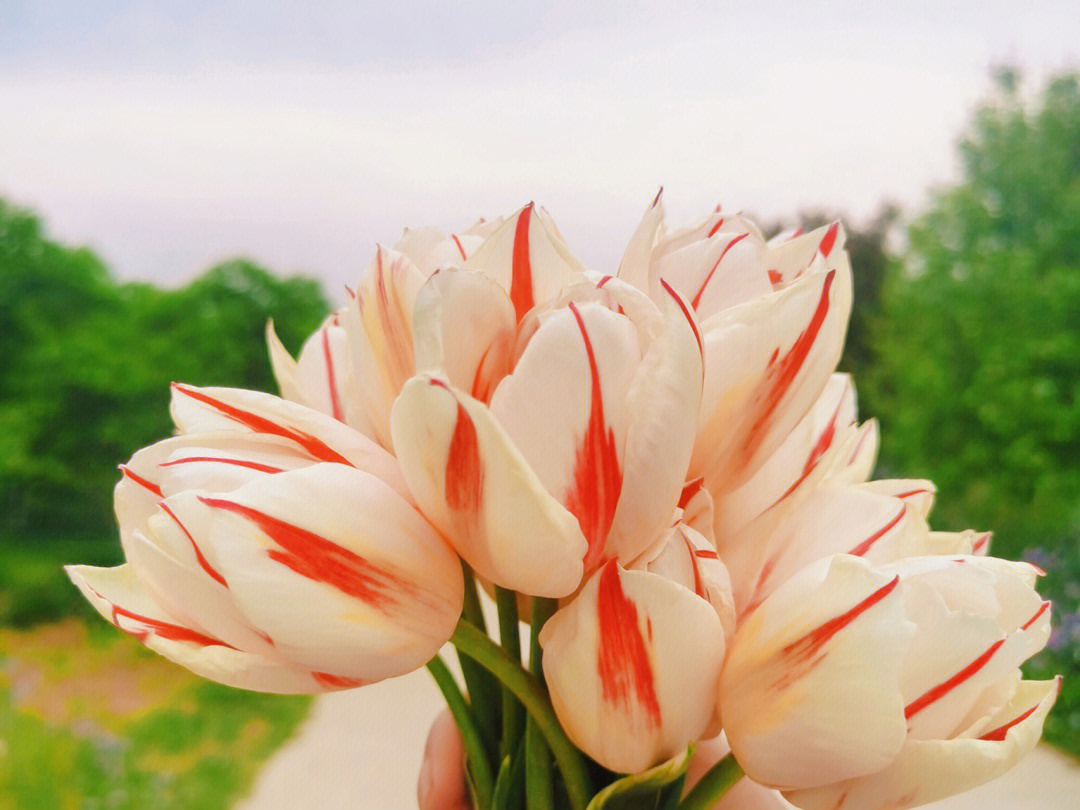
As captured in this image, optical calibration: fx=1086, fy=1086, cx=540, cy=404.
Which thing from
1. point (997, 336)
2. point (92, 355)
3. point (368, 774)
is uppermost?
point (92, 355)

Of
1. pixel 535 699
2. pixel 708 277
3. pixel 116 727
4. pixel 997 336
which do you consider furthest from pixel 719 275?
pixel 997 336

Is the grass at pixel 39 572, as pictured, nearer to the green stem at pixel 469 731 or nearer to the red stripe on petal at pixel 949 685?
the green stem at pixel 469 731

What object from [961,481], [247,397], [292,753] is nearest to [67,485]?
[292,753]

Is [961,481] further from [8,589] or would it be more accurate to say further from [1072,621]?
[8,589]

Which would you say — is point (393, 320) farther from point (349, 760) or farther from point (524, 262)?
point (349, 760)

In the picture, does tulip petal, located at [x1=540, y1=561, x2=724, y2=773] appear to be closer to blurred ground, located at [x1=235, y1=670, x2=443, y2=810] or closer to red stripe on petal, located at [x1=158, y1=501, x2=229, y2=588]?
red stripe on petal, located at [x1=158, y1=501, x2=229, y2=588]

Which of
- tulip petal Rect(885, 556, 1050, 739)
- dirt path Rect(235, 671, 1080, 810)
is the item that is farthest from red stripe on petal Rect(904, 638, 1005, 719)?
dirt path Rect(235, 671, 1080, 810)
